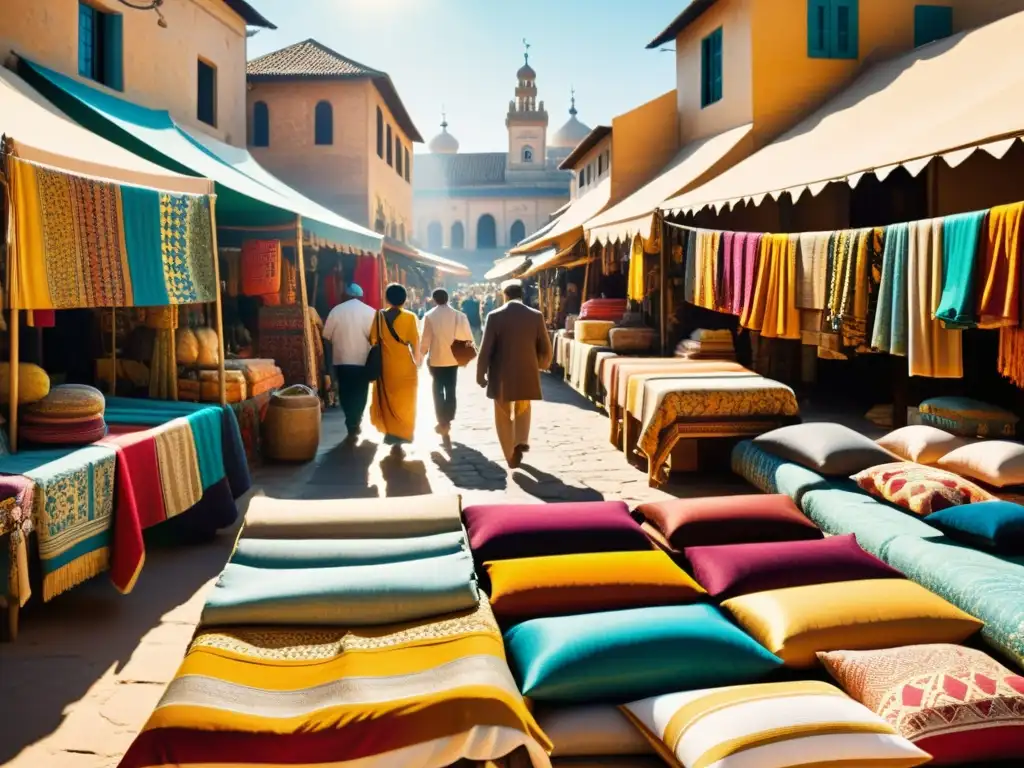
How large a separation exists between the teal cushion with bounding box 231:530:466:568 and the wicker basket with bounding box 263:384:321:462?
4.53 m

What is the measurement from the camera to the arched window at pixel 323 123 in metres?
20.9

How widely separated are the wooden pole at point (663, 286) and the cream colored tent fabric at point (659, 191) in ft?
0.68

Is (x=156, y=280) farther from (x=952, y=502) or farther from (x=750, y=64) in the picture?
(x=750, y=64)

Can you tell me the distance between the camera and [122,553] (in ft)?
14.2

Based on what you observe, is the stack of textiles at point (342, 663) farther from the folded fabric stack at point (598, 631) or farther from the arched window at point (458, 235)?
the arched window at point (458, 235)

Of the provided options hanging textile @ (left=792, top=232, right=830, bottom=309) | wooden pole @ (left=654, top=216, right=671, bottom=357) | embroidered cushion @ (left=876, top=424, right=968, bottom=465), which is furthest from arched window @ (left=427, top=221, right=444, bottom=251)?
embroidered cushion @ (left=876, top=424, right=968, bottom=465)

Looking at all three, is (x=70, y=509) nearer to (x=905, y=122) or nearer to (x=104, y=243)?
(x=104, y=243)

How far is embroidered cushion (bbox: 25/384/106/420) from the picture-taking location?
4.42 metres

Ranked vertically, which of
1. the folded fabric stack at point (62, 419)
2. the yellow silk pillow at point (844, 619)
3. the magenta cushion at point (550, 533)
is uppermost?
the folded fabric stack at point (62, 419)

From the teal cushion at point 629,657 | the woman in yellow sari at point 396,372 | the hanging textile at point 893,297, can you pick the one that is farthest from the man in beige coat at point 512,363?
the teal cushion at point 629,657

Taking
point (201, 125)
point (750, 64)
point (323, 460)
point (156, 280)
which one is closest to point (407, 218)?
point (201, 125)

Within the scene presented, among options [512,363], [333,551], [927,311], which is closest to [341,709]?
[333,551]

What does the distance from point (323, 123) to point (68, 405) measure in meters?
17.9

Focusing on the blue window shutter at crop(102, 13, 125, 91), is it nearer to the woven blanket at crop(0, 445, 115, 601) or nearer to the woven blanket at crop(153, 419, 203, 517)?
the woven blanket at crop(153, 419, 203, 517)
